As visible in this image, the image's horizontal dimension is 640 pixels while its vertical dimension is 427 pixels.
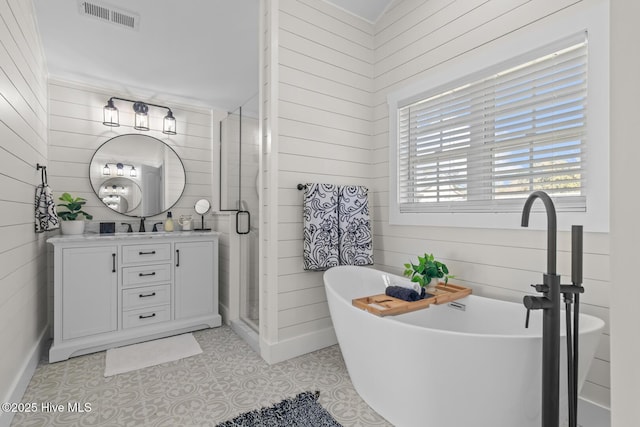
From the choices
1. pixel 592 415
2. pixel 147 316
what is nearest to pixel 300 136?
pixel 147 316

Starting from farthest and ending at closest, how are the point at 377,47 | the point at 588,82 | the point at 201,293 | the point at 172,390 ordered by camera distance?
the point at 201,293
the point at 377,47
the point at 172,390
the point at 588,82

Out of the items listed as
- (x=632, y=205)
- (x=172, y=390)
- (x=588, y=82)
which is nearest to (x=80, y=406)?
(x=172, y=390)

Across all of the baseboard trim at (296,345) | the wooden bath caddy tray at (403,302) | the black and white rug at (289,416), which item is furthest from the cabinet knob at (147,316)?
the wooden bath caddy tray at (403,302)

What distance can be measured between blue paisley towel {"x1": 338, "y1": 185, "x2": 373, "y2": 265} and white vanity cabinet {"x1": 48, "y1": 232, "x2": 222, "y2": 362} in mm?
1430

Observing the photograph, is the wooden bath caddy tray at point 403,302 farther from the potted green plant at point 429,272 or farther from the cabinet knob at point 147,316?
the cabinet knob at point 147,316

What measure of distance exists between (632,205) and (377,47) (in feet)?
10.1

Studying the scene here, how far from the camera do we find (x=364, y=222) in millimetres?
2756

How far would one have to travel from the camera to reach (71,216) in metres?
2.93

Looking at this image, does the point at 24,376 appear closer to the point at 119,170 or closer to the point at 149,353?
the point at 149,353

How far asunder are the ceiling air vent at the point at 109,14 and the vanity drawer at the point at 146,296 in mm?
2193

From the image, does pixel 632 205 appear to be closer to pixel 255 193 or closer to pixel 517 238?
pixel 517 238

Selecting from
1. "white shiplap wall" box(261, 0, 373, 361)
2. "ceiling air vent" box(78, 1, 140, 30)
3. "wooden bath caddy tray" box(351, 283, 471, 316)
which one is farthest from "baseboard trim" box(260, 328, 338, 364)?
"ceiling air vent" box(78, 1, 140, 30)

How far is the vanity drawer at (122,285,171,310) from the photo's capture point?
2840 mm

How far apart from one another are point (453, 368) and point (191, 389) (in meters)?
1.65
